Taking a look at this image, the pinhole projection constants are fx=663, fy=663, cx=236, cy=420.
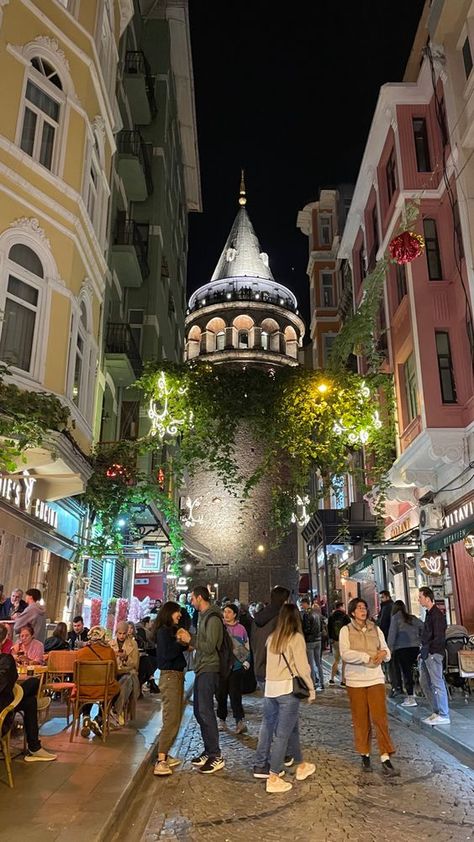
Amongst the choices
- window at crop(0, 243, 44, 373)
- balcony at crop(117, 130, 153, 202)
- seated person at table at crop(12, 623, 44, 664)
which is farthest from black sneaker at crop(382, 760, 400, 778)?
balcony at crop(117, 130, 153, 202)

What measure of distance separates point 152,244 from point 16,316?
578 inches

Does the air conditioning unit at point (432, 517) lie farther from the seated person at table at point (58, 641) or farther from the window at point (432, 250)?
the seated person at table at point (58, 641)

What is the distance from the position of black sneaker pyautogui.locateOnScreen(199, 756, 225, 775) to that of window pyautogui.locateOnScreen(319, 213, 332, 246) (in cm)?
3496

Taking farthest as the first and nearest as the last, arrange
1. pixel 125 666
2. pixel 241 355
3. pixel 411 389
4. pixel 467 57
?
pixel 241 355
pixel 411 389
pixel 467 57
pixel 125 666

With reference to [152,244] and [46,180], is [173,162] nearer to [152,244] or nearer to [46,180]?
[152,244]

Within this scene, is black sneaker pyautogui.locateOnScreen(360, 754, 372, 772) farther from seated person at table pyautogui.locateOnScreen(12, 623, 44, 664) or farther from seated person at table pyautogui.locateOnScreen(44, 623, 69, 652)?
seated person at table pyautogui.locateOnScreen(44, 623, 69, 652)

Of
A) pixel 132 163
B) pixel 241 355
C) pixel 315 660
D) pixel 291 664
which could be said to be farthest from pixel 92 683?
pixel 241 355

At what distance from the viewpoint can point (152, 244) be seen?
82.1 feet

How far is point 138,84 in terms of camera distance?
72.8 ft

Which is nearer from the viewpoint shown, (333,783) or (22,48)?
(333,783)

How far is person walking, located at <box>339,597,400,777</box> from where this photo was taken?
702cm

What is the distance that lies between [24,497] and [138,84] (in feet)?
53.2

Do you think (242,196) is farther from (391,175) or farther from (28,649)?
(28,649)

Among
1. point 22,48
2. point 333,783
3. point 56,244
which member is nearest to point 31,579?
point 56,244
